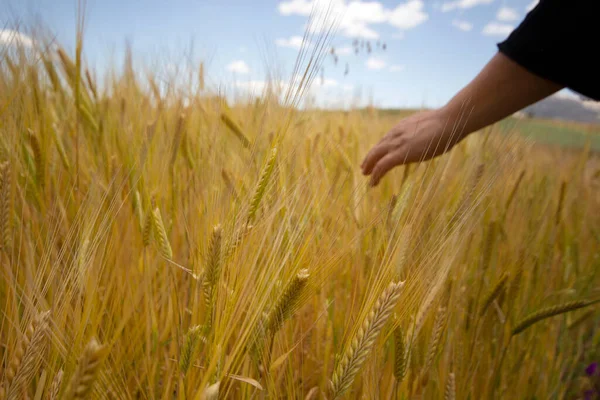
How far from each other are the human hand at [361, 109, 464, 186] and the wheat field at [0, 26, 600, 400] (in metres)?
0.07

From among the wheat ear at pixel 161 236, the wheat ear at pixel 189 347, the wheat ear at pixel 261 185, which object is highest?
the wheat ear at pixel 261 185

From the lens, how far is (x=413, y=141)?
41.8 inches

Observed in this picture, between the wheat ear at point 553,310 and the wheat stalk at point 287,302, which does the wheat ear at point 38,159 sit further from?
the wheat ear at point 553,310

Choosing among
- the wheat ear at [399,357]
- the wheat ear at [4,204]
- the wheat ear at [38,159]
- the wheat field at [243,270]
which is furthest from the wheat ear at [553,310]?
the wheat ear at [38,159]

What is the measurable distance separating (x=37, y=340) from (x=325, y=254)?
1.40 ft

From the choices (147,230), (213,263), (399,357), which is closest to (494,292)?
(399,357)

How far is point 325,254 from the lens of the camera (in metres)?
0.63

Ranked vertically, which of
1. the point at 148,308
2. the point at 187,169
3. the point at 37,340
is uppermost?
the point at 187,169

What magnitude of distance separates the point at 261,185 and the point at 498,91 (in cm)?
82

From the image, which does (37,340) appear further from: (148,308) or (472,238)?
(472,238)

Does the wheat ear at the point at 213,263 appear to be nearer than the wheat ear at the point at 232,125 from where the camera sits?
Yes

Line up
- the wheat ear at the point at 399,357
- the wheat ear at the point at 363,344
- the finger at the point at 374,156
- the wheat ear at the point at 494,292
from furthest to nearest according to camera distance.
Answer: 1. the finger at the point at 374,156
2. the wheat ear at the point at 494,292
3. the wheat ear at the point at 399,357
4. the wheat ear at the point at 363,344

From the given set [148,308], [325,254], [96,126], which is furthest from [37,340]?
[96,126]

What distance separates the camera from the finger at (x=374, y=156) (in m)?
1.14
